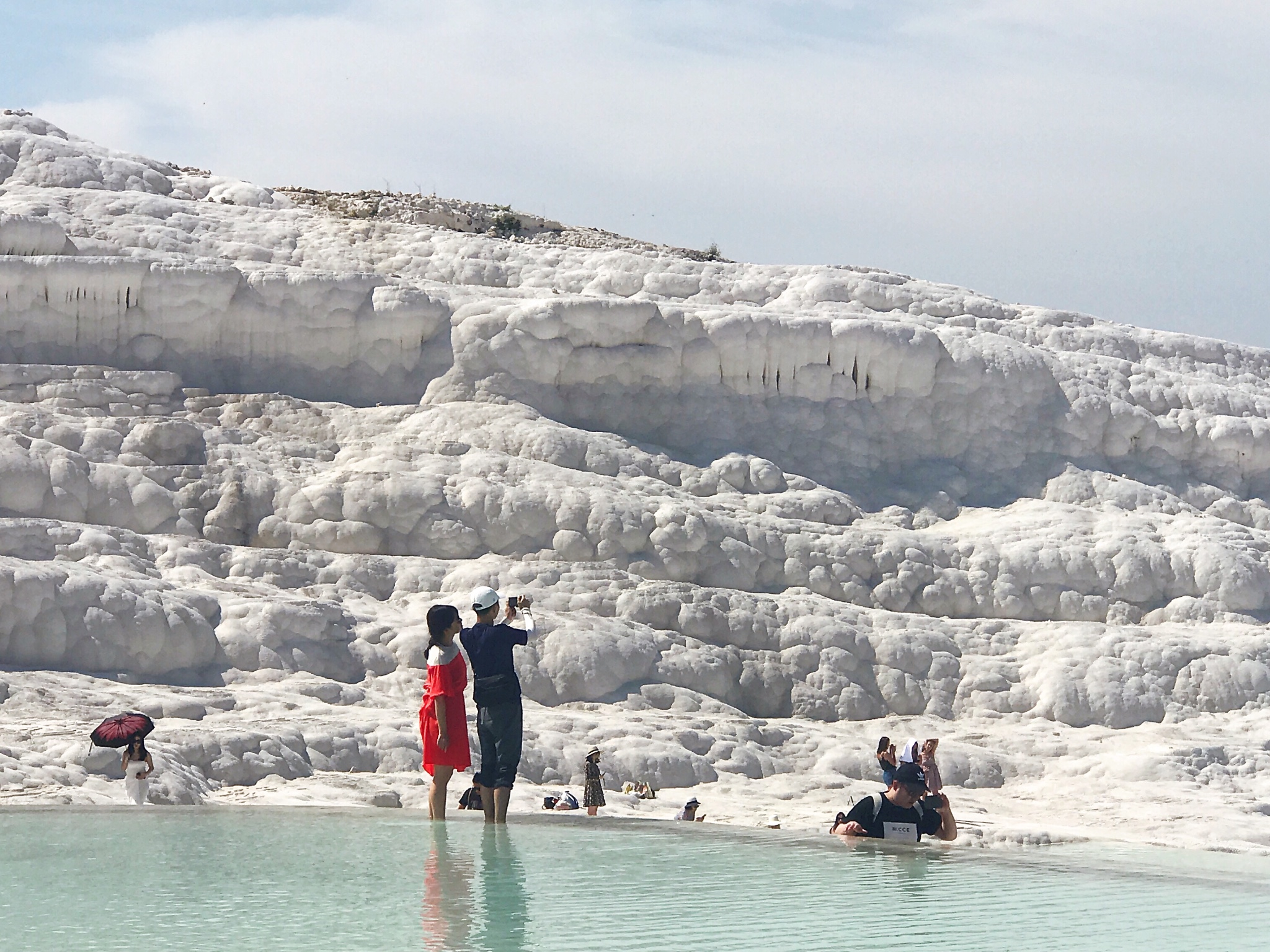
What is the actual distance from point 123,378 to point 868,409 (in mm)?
10809

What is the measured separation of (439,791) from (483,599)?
119 centimetres

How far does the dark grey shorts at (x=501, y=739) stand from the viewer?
8.56 m

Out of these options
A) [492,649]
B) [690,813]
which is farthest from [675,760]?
[492,649]

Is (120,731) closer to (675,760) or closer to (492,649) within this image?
(492,649)

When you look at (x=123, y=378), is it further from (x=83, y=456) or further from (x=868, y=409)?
(x=868, y=409)

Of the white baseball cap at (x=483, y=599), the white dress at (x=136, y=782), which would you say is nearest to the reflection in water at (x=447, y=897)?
the white baseball cap at (x=483, y=599)

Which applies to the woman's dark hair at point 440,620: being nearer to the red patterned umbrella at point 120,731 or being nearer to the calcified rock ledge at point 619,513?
the red patterned umbrella at point 120,731

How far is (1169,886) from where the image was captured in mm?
7336

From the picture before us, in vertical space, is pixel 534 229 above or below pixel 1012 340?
above

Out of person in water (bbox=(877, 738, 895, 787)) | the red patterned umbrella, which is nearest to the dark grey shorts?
person in water (bbox=(877, 738, 895, 787))

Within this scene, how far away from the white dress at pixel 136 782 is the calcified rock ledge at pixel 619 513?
1127 mm

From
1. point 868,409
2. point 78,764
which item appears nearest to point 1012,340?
point 868,409

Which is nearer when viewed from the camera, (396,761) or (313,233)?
(396,761)

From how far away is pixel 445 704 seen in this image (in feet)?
28.1
